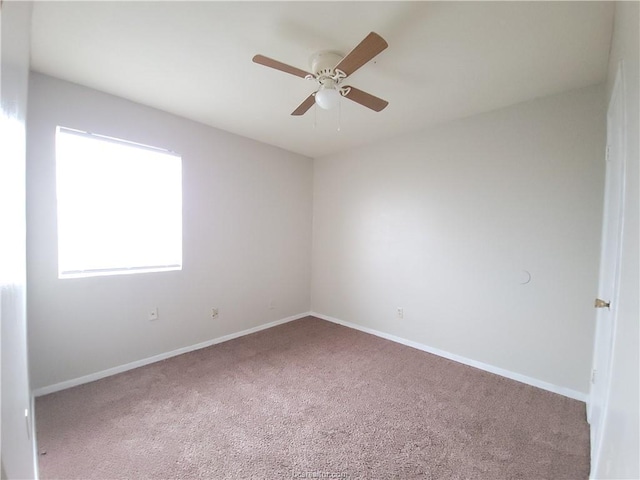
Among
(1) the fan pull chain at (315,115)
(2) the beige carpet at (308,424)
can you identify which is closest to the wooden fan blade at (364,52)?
(1) the fan pull chain at (315,115)

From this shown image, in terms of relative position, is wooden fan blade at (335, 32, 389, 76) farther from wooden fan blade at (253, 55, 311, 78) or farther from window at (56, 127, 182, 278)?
window at (56, 127, 182, 278)

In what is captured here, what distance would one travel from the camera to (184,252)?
9.09ft

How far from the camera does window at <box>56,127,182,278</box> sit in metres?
2.14

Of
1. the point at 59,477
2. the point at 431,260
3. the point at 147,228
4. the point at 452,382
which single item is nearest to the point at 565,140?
the point at 431,260

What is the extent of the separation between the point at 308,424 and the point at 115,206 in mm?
2406

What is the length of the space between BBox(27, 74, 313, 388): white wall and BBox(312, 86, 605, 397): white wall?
0.99 meters

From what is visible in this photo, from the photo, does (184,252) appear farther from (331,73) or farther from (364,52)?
(364,52)

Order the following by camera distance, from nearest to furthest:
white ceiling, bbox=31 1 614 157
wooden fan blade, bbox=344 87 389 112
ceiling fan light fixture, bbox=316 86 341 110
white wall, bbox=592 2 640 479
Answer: white wall, bbox=592 2 640 479 < white ceiling, bbox=31 1 614 157 < ceiling fan light fixture, bbox=316 86 341 110 < wooden fan blade, bbox=344 87 389 112

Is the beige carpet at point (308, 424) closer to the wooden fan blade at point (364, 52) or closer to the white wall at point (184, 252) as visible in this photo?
the white wall at point (184, 252)

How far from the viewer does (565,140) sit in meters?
2.14

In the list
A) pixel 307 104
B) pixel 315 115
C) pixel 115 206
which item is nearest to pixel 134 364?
pixel 115 206

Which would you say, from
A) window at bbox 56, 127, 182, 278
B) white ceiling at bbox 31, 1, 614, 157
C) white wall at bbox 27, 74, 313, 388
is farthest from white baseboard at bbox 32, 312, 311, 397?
white ceiling at bbox 31, 1, 614, 157

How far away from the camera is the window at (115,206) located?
2137 millimetres

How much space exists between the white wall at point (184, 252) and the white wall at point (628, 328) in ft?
10.1
